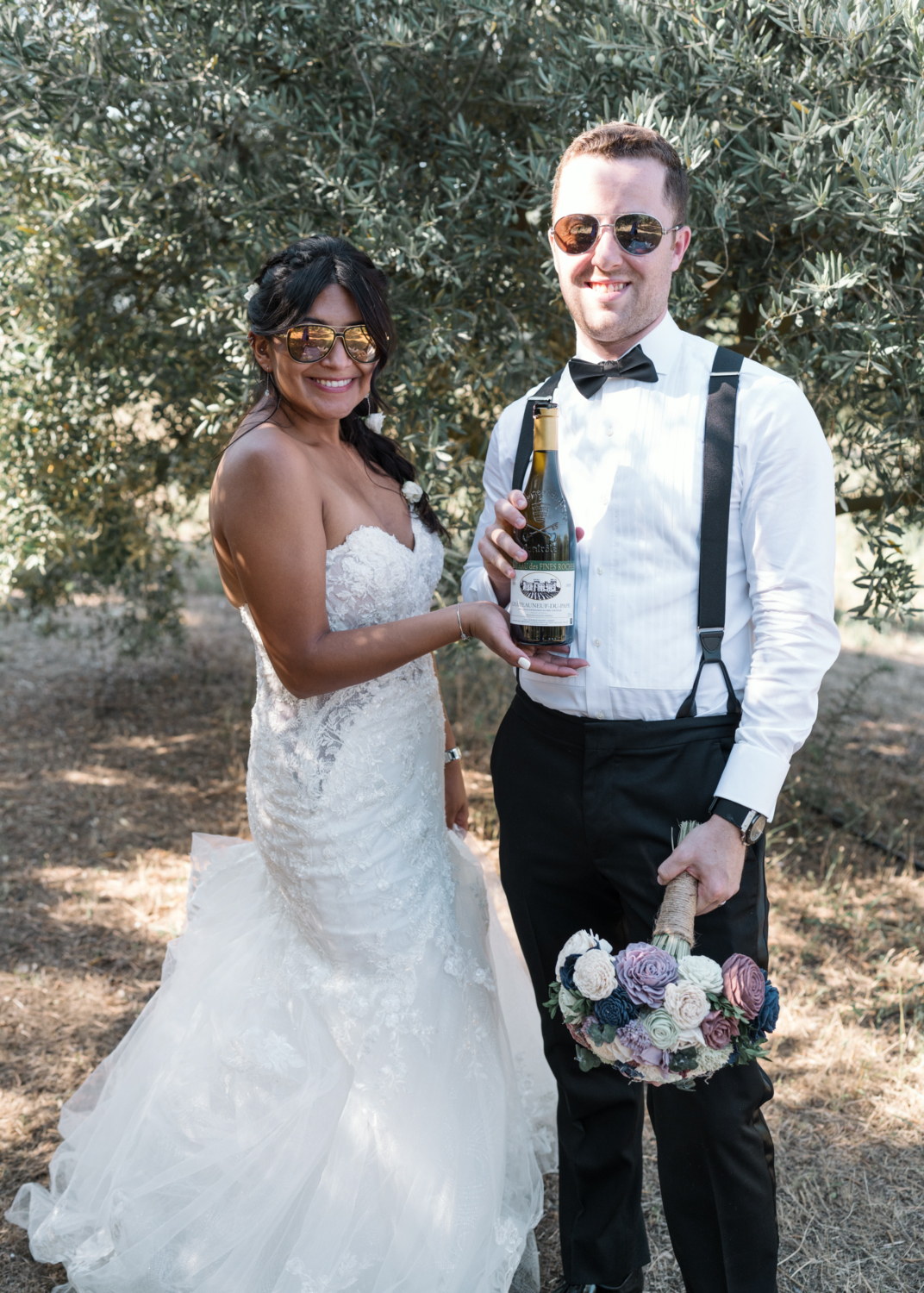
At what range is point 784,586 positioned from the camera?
2141 millimetres

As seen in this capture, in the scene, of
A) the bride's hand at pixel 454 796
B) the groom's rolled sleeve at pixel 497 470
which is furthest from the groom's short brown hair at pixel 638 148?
the bride's hand at pixel 454 796

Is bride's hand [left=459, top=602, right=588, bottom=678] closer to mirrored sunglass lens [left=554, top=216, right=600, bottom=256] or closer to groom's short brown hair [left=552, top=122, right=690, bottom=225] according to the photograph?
mirrored sunglass lens [left=554, top=216, right=600, bottom=256]

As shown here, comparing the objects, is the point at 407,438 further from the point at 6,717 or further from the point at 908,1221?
the point at 6,717

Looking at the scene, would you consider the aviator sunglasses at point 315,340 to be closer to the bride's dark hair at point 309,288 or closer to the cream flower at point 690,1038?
the bride's dark hair at point 309,288

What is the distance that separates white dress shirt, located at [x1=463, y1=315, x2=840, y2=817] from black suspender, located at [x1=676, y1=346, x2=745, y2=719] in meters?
0.02

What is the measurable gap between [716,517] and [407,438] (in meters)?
1.85

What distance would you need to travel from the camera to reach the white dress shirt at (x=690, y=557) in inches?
83.8

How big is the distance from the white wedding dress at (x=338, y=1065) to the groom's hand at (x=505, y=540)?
300 mm

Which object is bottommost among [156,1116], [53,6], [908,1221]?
[908,1221]

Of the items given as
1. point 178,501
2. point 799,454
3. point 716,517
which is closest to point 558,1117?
point 716,517

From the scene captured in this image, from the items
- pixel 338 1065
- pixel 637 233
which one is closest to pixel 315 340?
pixel 637 233

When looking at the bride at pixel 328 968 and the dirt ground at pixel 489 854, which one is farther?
the dirt ground at pixel 489 854

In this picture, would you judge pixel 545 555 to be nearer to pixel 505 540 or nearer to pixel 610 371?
pixel 505 540

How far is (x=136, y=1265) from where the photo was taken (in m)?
2.60
